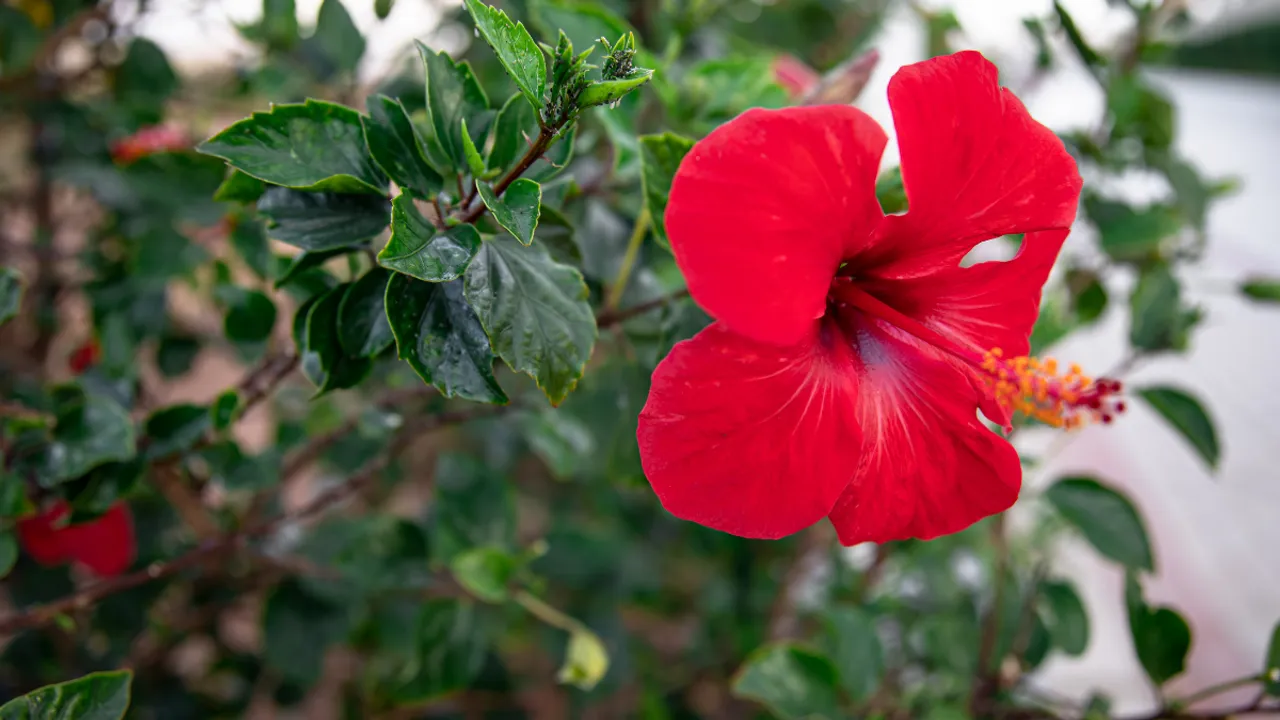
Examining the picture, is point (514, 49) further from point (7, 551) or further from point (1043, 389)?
point (7, 551)

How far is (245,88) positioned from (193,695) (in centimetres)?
98

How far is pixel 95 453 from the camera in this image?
0.63 m

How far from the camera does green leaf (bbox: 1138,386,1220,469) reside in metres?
0.92

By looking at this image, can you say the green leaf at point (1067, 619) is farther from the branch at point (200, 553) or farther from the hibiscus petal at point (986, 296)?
the branch at point (200, 553)

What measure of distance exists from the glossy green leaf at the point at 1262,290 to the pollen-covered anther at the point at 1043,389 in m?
0.71

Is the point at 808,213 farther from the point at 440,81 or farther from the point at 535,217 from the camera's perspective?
the point at 440,81

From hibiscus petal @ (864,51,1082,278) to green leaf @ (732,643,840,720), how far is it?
0.49 meters

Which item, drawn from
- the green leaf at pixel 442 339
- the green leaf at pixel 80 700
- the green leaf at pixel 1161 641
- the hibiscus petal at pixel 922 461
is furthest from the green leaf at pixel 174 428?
the green leaf at pixel 1161 641

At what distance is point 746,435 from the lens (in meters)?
0.46

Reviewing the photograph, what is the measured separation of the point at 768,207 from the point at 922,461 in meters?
0.21

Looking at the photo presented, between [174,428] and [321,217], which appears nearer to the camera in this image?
[321,217]

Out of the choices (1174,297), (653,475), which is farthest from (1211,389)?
(653,475)

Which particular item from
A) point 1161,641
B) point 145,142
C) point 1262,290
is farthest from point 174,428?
point 1262,290

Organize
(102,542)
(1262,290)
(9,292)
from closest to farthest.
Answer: (9,292) < (102,542) < (1262,290)
